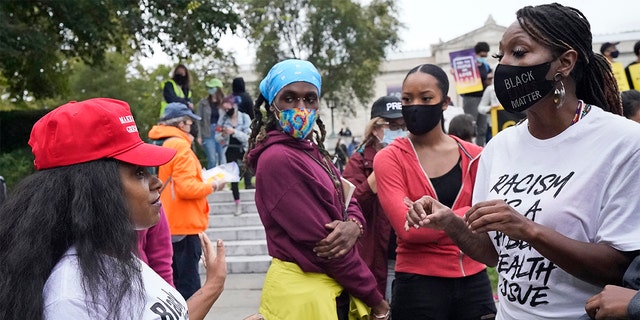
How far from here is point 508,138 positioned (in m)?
2.73

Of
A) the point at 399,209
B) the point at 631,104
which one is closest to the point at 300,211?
A: the point at 399,209

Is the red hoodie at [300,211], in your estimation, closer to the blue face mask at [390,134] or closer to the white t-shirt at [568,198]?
the white t-shirt at [568,198]

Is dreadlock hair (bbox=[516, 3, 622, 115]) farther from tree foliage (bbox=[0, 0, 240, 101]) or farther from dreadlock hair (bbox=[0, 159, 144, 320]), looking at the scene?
tree foliage (bbox=[0, 0, 240, 101])

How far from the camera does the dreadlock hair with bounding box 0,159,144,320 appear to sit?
1.80 meters

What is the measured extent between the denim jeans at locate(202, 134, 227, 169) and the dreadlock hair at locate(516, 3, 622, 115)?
31.0 feet

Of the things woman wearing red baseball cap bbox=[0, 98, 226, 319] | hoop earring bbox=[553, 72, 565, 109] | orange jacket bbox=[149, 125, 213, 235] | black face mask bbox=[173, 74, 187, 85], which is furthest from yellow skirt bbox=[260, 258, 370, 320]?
black face mask bbox=[173, 74, 187, 85]

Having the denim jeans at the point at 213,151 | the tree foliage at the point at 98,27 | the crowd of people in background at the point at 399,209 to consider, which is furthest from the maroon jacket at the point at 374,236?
the tree foliage at the point at 98,27

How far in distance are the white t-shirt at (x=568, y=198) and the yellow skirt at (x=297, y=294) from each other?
3.15ft

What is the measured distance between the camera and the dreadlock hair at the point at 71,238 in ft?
5.89

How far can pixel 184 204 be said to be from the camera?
5.86 m

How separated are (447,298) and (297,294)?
0.85 metres

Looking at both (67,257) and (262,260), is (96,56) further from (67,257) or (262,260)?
(67,257)

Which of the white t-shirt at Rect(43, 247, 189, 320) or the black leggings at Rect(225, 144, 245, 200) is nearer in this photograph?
the white t-shirt at Rect(43, 247, 189, 320)

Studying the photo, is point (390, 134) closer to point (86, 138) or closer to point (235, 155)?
point (86, 138)
